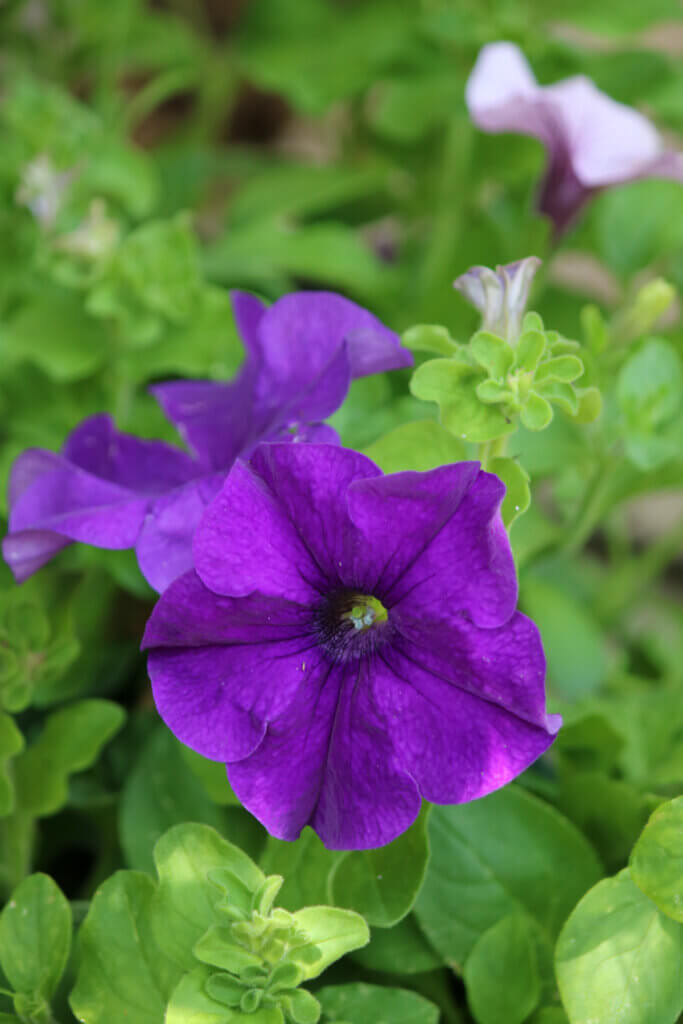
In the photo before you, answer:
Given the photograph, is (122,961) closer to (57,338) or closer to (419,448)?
(419,448)

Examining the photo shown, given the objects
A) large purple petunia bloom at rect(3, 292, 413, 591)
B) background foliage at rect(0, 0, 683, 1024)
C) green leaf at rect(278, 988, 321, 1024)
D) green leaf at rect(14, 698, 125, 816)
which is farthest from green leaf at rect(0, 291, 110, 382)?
green leaf at rect(278, 988, 321, 1024)

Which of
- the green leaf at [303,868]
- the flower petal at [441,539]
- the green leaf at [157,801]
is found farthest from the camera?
the green leaf at [157,801]

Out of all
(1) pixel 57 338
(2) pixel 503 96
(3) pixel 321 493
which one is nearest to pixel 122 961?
(3) pixel 321 493

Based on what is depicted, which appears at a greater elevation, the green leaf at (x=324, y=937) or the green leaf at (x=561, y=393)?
the green leaf at (x=561, y=393)

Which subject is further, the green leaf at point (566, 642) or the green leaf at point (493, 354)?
the green leaf at point (566, 642)

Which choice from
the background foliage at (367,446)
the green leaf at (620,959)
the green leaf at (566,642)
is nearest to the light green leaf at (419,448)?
the background foliage at (367,446)

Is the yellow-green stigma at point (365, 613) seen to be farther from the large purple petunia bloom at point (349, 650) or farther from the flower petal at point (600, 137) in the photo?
the flower petal at point (600, 137)

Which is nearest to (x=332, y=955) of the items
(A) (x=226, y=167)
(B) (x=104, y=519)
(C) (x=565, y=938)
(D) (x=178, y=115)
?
(C) (x=565, y=938)
